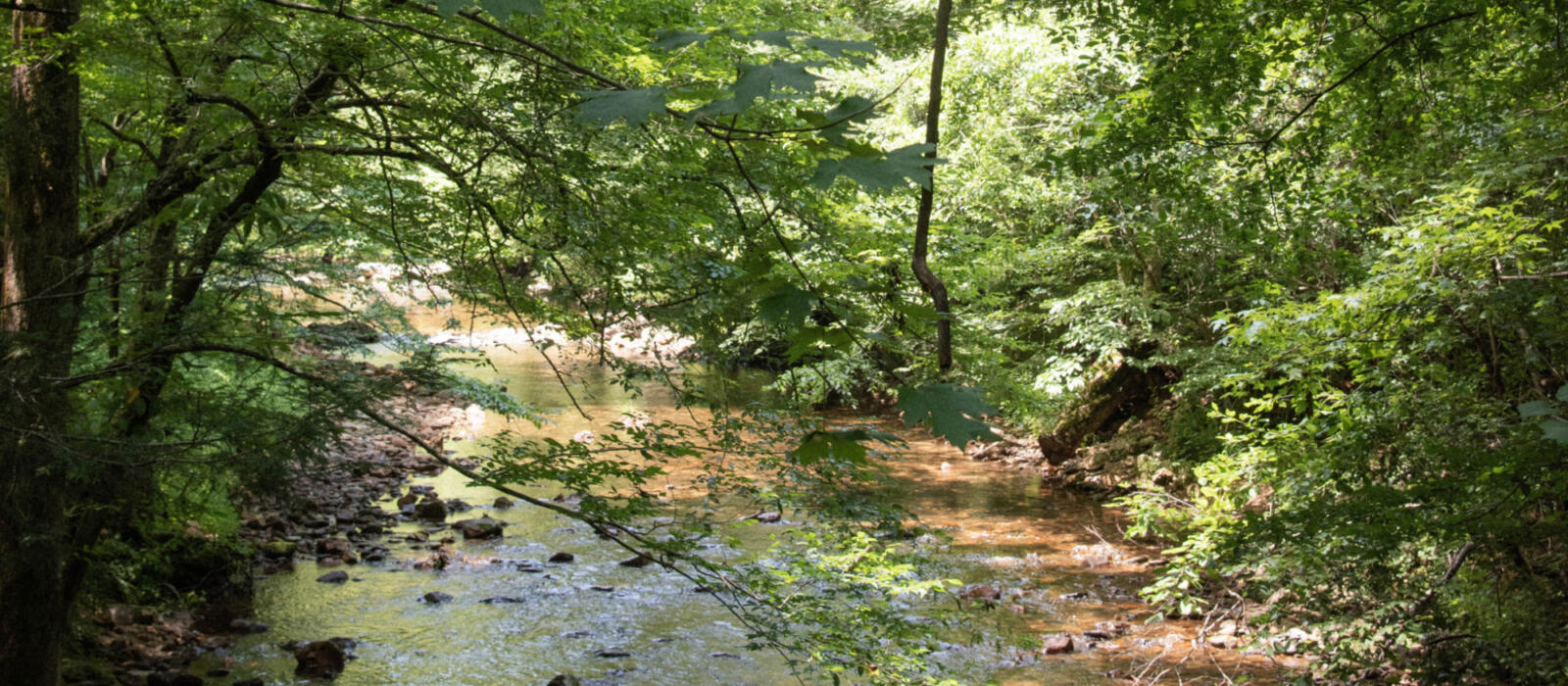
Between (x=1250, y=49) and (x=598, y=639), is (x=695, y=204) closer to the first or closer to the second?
(x=1250, y=49)

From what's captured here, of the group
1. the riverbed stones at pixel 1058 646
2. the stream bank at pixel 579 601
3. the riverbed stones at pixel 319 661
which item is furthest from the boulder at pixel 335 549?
the riverbed stones at pixel 1058 646

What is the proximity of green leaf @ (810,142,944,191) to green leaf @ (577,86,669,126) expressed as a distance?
216 mm

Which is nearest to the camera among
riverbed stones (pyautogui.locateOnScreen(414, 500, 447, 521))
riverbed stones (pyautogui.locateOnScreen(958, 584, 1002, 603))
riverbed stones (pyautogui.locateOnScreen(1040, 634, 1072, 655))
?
riverbed stones (pyautogui.locateOnScreen(1040, 634, 1072, 655))

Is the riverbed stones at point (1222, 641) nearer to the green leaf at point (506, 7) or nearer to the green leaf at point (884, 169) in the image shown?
the green leaf at point (884, 169)

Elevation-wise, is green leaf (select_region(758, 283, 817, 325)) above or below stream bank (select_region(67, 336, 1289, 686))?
above

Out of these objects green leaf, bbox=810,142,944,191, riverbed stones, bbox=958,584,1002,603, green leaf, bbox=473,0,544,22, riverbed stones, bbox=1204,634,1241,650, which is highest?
green leaf, bbox=473,0,544,22

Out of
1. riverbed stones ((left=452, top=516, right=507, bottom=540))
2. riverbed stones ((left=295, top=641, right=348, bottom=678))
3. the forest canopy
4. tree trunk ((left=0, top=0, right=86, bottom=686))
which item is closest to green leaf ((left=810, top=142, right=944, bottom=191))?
the forest canopy

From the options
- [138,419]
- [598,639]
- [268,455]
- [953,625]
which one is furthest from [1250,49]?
[138,419]

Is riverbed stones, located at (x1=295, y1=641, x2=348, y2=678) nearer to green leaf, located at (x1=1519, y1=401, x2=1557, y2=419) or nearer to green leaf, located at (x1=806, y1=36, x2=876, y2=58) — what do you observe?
green leaf, located at (x1=806, y1=36, x2=876, y2=58)

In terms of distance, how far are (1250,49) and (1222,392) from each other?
5.97 m

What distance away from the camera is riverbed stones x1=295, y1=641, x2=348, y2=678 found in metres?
6.06

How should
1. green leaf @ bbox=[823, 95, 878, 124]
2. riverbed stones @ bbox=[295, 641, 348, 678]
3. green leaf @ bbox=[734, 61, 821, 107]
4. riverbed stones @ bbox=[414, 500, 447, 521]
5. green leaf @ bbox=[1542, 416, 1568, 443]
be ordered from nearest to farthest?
green leaf @ bbox=[734, 61, 821, 107]
green leaf @ bbox=[823, 95, 878, 124]
green leaf @ bbox=[1542, 416, 1568, 443]
riverbed stones @ bbox=[295, 641, 348, 678]
riverbed stones @ bbox=[414, 500, 447, 521]

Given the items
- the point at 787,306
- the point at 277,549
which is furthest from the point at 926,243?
the point at 277,549

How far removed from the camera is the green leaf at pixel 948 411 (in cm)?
122
